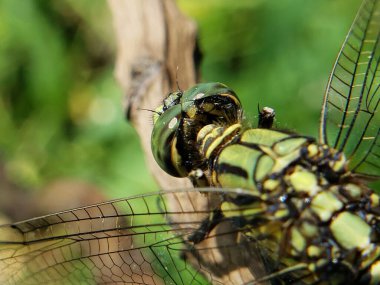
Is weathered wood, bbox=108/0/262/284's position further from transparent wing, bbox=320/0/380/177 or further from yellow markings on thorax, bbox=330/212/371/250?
yellow markings on thorax, bbox=330/212/371/250

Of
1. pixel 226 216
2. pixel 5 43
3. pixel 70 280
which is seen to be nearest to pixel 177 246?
pixel 226 216

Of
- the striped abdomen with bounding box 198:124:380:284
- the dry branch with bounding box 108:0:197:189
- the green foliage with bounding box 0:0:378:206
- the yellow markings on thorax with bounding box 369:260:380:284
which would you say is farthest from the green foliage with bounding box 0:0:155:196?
the yellow markings on thorax with bounding box 369:260:380:284

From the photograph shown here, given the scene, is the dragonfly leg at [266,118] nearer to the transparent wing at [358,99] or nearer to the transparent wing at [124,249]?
the transparent wing at [358,99]

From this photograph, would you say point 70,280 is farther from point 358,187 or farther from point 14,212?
point 14,212

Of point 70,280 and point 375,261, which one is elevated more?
point 375,261

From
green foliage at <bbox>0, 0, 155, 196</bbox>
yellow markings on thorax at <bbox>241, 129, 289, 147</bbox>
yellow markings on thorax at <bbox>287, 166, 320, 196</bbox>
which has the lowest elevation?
green foliage at <bbox>0, 0, 155, 196</bbox>

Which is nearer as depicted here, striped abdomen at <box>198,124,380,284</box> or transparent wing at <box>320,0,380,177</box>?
striped abdomen at <box>198,124,380,284</box>

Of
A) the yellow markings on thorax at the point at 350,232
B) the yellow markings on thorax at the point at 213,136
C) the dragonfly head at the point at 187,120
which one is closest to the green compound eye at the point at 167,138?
the dragonfly head at the point at 187,120
